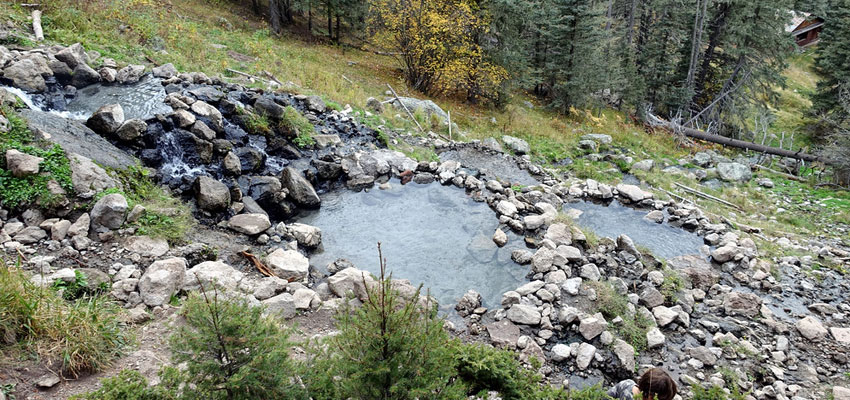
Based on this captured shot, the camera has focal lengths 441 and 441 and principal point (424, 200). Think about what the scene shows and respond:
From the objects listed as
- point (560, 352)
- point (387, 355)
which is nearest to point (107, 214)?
point (387, 355)

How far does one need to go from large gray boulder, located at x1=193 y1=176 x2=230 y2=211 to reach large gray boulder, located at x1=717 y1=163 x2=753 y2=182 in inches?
729

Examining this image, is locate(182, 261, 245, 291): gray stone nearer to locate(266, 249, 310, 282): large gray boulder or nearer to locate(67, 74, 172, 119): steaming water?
locate(266, 249, 310, 282): large gray boulder

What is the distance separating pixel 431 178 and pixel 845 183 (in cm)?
1589

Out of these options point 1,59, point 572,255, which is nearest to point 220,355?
point 572,255

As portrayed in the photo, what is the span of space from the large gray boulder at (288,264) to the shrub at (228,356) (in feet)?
16.0

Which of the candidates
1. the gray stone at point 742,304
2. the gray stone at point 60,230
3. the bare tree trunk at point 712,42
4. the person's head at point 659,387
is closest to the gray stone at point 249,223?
the gray stone at point 60,230

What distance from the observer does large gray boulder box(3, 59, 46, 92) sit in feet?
37.0

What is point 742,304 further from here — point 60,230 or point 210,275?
point 60,230

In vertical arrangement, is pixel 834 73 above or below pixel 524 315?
above

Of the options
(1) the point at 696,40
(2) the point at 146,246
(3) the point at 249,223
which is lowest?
(3) the point at 249,223

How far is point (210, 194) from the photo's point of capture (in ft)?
33.8

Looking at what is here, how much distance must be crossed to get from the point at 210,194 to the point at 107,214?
2.54 metres

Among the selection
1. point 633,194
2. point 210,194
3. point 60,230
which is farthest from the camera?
point 633,194

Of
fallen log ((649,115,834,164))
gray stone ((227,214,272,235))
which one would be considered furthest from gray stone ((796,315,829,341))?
fallen log ((649,115,834,164))
